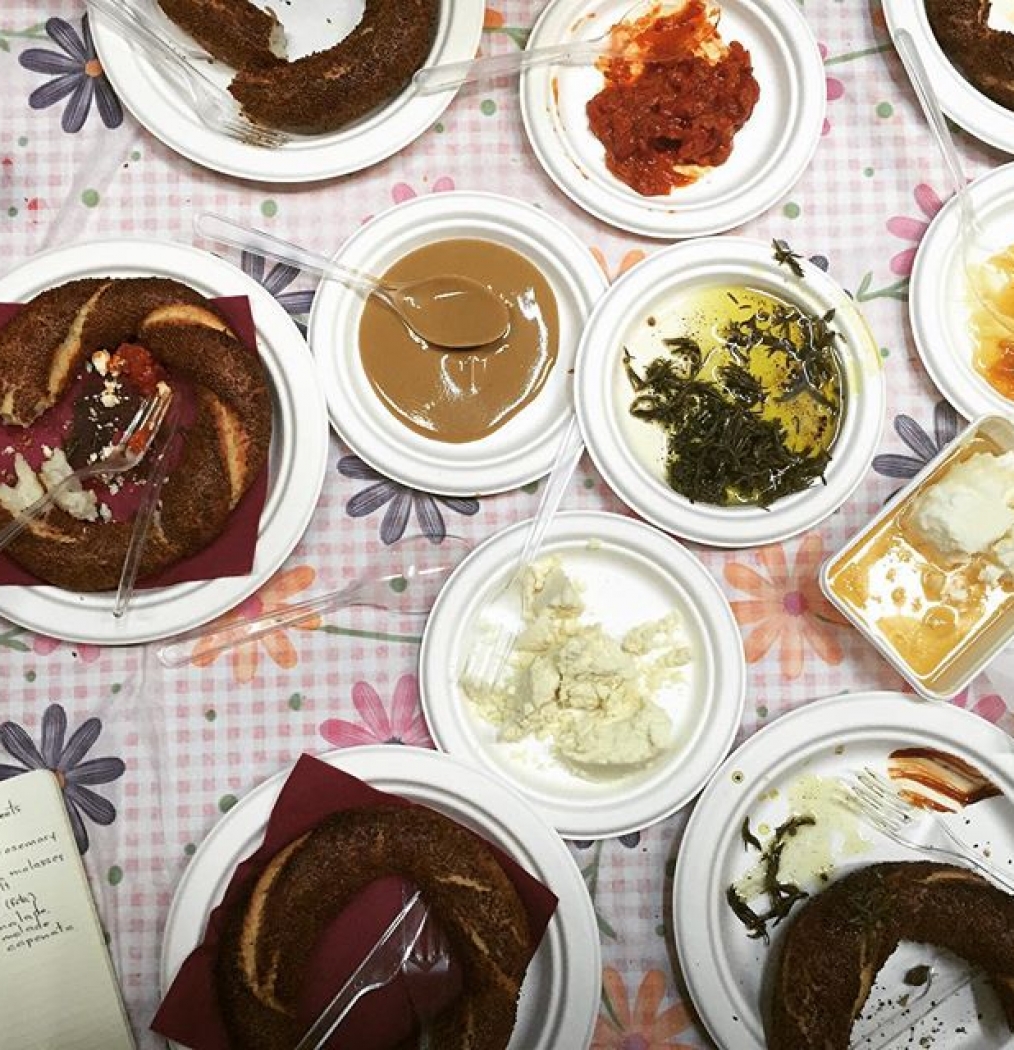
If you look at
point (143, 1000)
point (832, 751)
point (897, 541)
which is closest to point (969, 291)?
point (897, 541)

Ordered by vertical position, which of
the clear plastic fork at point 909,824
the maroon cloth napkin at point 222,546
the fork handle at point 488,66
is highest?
the fork handle at point 488,66

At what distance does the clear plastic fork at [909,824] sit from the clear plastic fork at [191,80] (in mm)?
1566

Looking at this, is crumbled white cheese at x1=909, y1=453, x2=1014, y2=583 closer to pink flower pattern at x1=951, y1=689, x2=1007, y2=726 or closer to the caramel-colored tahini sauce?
pink flower pattern at x1=951, y1=689, x2=1007, y2=726

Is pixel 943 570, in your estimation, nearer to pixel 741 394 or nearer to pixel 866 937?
pixel 741 394

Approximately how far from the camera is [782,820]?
199 cm

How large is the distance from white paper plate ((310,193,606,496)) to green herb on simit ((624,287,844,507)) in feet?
0.49

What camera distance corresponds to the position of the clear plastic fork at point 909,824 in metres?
1.98

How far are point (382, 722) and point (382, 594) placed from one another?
227 mm

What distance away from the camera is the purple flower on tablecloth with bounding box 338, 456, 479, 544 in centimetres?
201

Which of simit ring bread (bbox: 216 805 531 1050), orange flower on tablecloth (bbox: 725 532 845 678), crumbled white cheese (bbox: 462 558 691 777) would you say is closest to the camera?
simit ring bread (bbox: 216 805 531 1050)

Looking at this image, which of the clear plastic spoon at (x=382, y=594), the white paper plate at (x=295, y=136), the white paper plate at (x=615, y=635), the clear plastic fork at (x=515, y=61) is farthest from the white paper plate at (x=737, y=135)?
the clear plastic spoon at (x=382, y=594)

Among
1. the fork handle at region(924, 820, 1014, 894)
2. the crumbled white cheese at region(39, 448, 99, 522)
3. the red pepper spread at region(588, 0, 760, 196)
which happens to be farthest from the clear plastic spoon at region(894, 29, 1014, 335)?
the crumbled white cheese at region(39, 448, 99, 522)

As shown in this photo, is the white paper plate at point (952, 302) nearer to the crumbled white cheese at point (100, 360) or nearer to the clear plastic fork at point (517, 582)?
the clear plastic fork at point (517, 582)

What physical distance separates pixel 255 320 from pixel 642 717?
972mm
